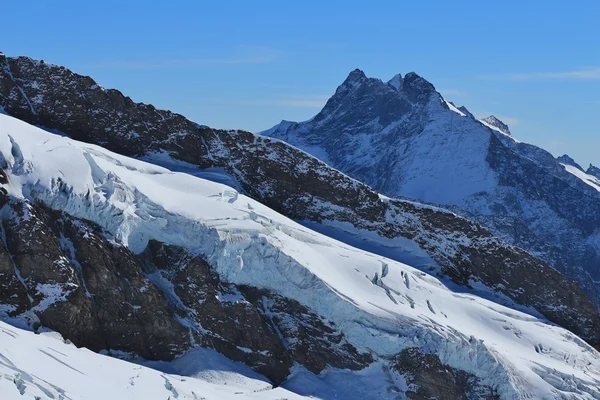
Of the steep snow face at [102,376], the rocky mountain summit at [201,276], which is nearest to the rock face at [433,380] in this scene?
the rocky mountain summit at [201,276]

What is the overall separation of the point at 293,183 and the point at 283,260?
28619 mm

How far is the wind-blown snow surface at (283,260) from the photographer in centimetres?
9225

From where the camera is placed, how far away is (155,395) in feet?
249

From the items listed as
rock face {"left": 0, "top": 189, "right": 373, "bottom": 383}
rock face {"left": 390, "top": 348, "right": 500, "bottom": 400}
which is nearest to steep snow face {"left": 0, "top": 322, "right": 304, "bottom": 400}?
rock face {"left": 0, "top": 189, "right": 373, "bottom": 383}

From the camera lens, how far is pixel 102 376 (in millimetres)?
75250

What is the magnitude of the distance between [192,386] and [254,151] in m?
49.9

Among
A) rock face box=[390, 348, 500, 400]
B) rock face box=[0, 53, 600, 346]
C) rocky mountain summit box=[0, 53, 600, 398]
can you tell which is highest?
rock face box=[0, 53, 600, 346]

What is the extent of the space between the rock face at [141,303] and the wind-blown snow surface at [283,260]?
5.44 feet

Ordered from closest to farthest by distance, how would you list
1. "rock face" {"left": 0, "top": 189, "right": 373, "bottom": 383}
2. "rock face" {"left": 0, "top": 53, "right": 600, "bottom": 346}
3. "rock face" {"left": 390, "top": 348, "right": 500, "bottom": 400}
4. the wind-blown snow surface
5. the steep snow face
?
the steep snow face, "rock face" {"left": 0, "top": 189, "right": 373, "bottom": 383}, the wind-blown snow surface, "rock face" {"left": 390, "top": 348, "right": 500, "bottom": 400}, "rock face" {"left": 0, "top": 53, "right": 600, "bottom": 346}

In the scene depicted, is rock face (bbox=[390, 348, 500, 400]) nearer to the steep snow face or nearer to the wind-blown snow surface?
the wind-blown snow surface

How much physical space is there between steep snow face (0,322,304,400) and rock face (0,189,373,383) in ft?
8.37

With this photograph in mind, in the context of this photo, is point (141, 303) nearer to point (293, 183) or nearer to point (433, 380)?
point (433, 380)

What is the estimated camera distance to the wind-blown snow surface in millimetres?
92250

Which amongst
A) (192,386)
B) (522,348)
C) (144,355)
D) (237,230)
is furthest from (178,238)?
(522,348)
